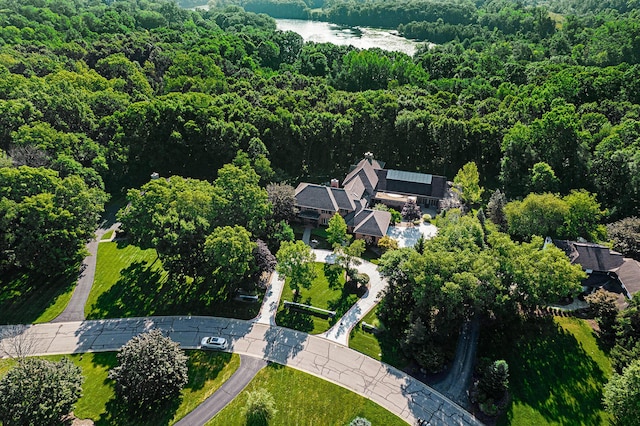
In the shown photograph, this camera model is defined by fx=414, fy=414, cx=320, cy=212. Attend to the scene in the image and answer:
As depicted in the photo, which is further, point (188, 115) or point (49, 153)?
point (188, 115)

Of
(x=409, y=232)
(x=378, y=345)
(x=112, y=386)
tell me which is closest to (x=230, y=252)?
(x=112, y=386)

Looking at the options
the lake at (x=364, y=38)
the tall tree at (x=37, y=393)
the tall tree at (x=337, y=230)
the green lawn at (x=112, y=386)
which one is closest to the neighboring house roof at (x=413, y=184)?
the tall tree at (x=337, y=230)

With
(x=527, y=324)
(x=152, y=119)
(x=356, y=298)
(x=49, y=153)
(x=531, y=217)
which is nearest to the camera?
(x=527, y=324)

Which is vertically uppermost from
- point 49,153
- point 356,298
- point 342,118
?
point 342,118

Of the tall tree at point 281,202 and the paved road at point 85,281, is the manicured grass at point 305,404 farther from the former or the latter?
the paved road at point 85,281

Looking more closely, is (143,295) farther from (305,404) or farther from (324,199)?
(324,199)

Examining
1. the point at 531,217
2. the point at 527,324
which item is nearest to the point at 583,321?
the point at 527,324

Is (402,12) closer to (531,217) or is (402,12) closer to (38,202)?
(531,217)
